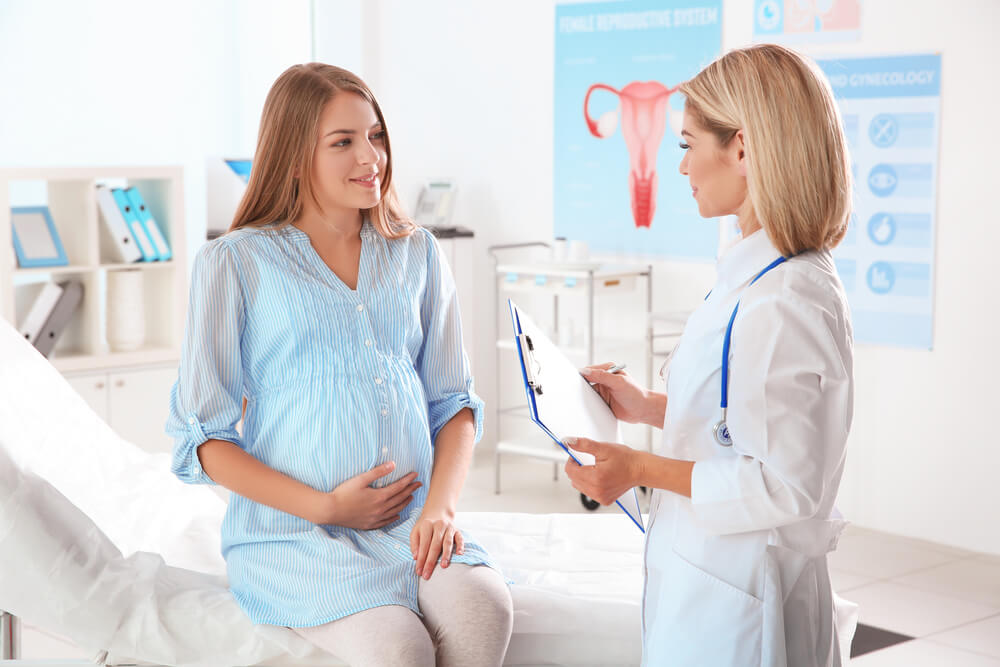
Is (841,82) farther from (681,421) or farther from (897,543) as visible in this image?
(681,421)

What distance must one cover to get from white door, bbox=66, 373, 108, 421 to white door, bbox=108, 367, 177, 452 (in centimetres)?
2

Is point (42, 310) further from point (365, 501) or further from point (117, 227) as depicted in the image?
point (365, 501)

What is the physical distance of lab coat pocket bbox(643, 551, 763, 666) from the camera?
1.49 metres

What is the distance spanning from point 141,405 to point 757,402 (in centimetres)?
339

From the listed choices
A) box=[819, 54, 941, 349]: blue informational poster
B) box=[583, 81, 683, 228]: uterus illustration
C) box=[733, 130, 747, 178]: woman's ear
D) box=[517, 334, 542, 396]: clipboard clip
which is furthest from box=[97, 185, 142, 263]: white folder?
box=[733, 130, 747, 178]: woman's ear

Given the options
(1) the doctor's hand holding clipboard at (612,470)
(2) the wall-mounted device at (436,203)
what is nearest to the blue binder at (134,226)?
(2) the wall-mounted device at (436,203)

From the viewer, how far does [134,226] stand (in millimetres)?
4395

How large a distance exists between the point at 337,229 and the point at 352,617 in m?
0.68

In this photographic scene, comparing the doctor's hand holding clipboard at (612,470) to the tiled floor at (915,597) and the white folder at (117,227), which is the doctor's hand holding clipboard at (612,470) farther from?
the white folder at (117,227)

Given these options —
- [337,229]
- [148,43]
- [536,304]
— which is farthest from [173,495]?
[148,43]

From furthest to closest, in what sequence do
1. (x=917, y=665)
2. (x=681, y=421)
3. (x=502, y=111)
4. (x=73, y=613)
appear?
(x=502, y=111)
(x=917, y=665)
(x=73, y=613)
(x=681, y=421)

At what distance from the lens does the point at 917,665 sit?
311cm

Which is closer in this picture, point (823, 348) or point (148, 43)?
point (823, 348)

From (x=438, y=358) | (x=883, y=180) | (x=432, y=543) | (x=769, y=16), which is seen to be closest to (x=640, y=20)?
(x=769, y=16)
